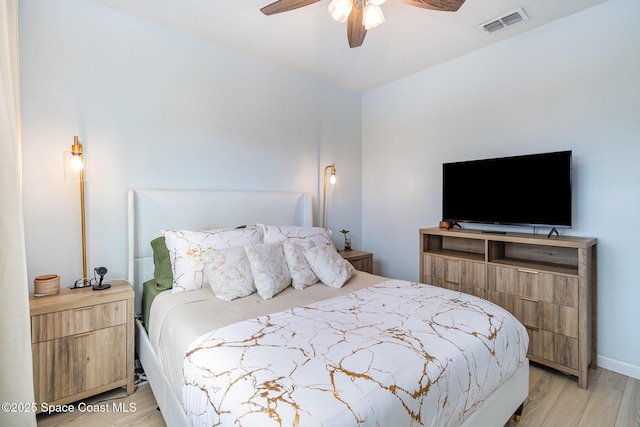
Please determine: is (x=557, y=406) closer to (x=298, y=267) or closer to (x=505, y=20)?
(x=298, y=267)

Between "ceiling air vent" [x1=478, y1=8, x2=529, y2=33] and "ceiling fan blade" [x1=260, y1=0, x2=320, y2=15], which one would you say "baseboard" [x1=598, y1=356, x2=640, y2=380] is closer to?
"ceiling air vent" [x1=478, y1=8, x2=529, y2=33]

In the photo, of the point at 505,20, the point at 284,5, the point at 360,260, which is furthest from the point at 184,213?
the point at 505,20

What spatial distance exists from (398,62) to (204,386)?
3.27 meters

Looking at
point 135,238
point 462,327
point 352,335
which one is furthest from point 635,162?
point 135,238

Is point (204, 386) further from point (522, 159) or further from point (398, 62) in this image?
point (398, 62)

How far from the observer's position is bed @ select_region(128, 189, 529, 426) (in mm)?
985

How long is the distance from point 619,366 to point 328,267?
7.45 feet

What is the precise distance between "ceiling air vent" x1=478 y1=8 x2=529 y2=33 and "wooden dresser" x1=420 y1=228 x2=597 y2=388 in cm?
172

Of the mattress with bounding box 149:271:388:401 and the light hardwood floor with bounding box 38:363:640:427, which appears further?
the light hardwood floor with bounding box 38:363:640:427

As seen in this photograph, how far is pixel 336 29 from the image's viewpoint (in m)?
2.55

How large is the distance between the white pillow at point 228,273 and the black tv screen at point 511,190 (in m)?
2.05

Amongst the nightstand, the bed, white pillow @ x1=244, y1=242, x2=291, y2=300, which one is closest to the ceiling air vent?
the bed

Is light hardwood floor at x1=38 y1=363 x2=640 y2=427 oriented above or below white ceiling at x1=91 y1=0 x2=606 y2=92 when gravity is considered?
below

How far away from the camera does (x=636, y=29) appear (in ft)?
7.12
